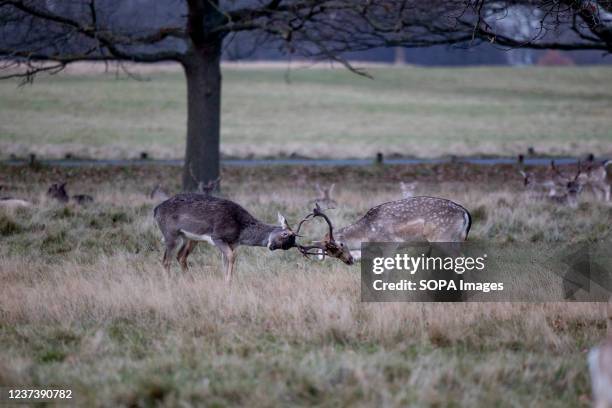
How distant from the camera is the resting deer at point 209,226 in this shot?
10133mm

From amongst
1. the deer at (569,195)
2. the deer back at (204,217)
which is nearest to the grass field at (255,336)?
the deer back at (204,217)

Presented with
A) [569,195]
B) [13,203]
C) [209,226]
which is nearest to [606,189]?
[569,195]

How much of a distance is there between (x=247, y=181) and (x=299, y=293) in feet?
53.0

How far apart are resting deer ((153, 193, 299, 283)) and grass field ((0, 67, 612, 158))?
22240 millimetres

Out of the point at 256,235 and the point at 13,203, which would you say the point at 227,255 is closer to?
the point at 256,235

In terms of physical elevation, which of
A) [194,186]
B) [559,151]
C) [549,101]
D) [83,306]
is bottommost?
[83,306]

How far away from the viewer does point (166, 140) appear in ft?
134

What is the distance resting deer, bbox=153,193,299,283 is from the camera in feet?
33.2

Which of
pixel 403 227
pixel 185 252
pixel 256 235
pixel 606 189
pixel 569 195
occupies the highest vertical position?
pixel 606 189

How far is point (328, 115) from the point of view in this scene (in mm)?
53500

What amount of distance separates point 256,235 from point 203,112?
333 inches

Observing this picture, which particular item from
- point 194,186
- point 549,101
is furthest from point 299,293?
point 549,101

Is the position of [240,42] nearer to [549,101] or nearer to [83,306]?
[83,306]

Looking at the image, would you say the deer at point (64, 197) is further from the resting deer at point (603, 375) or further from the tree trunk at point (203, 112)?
the resting deer at point (603, 375)
